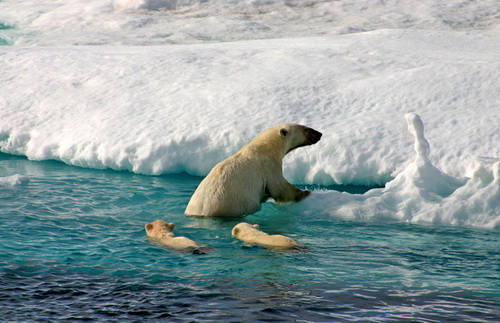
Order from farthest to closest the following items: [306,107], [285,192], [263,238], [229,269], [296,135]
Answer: [306,107] → [296,135] → [285,192] → [263,238] → [229,269]

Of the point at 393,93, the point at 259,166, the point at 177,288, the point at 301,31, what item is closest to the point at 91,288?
the point at 177,288

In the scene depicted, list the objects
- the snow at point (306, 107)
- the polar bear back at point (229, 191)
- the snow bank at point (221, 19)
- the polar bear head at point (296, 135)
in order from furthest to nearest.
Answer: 1. the snow bank at point (221, 19)
2. the polar bear head at point (296, 135)
3. the snow at point (306, 107)
4. the polar bear back at point (229, 191)

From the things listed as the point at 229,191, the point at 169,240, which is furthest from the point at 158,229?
the point at 229,191

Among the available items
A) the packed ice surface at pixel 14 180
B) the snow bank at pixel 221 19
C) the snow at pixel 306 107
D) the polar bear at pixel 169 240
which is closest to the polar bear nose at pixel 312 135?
the snow at pixel 306 107

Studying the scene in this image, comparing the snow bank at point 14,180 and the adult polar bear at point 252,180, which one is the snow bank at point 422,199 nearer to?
the adult polar bear at point 252,180

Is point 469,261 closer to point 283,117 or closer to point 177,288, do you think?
point 177,288

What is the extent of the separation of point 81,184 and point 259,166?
2.55m

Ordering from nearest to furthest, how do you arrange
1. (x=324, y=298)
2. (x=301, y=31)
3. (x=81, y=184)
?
(x=324, y=298) < (x=81, y=184) < (x=301, y=31)

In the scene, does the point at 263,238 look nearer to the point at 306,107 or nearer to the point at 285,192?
the point at 285,192

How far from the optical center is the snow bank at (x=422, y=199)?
23.9ft

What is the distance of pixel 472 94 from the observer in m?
9.45

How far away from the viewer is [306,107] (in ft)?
32.3

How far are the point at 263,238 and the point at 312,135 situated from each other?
93.9 inches

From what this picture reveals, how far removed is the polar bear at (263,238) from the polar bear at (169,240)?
1.37 feet
